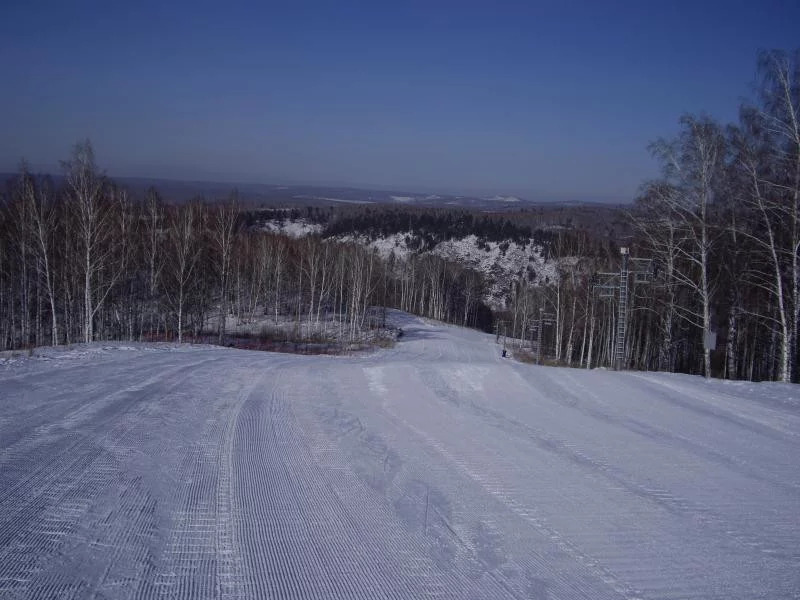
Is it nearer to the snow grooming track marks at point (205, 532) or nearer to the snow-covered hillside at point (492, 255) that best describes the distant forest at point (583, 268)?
the snow grooming track marks at point (205, 532)

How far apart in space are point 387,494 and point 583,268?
108 ft

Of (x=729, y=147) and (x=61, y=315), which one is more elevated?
(x=729, y=147)

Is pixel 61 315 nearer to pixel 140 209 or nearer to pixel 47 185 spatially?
pixel 140 209

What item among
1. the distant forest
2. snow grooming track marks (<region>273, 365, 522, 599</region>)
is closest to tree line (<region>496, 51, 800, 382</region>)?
the distant forest

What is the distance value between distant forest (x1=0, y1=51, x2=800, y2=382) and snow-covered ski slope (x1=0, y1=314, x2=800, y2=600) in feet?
27.9

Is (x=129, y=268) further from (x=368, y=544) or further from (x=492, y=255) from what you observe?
(x=492, y=255)

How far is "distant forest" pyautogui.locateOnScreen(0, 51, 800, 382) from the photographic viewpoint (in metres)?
14.7

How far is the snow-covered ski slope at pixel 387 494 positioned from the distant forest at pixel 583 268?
8.51 m

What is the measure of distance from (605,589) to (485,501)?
1.28 metres

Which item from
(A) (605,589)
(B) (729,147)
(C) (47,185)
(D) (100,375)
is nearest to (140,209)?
(C) (47,185)

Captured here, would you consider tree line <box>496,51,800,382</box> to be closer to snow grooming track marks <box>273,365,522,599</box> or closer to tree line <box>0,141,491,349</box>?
snow grooming track marks <box>273,365,522,599</box>

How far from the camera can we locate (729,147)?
49.0ft

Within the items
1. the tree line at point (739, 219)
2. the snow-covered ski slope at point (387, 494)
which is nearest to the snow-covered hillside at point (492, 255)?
the tree line at point (739, 219)

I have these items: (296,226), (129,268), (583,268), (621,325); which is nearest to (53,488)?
(621,325)
